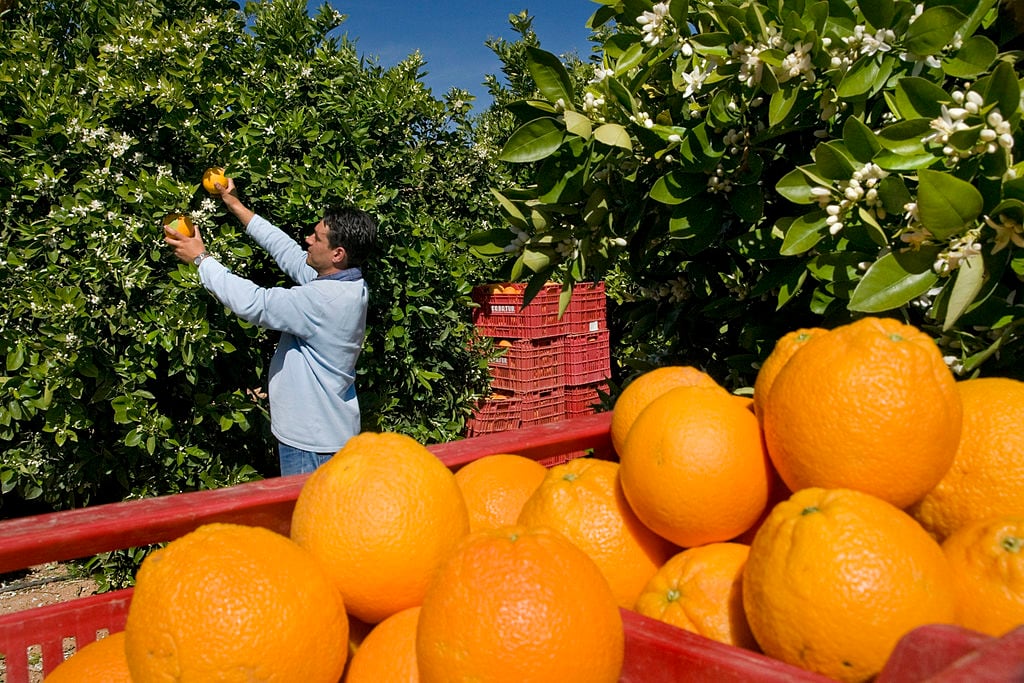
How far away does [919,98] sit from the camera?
1319 mm

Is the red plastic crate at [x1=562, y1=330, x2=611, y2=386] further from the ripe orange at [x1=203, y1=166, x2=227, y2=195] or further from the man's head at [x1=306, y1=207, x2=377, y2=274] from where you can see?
the ripe orange at [x1=203, y1=166, x2=227, y2=195]

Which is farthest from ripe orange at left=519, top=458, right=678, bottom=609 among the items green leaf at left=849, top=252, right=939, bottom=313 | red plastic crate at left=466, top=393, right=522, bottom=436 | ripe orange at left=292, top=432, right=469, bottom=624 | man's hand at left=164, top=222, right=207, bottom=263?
red plastic crate at left=466, top=393, right=522, bottom=436

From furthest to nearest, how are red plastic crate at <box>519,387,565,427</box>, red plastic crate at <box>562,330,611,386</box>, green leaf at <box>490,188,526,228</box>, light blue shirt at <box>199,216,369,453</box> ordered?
red plastic crate at <box>562,330,611,386</box>, red plastic crate at <box>519,387,565,427</box>, light blue shirt at <box>199,216,369,453</box>, green leaf at <box>490,188,526,228</box>

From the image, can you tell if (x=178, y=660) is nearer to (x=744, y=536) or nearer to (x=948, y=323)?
(x=744, y=536)

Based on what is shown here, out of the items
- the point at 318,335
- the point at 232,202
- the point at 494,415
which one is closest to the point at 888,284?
the point at 318,335

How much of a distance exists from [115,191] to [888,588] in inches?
161

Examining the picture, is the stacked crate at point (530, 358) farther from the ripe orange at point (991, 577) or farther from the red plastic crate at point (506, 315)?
the ripe orange at point (991, 577)

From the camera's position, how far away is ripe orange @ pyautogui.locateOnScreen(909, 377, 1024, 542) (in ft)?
3.63

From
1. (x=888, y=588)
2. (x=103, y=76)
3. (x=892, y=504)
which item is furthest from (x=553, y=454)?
(x=103, y=76)

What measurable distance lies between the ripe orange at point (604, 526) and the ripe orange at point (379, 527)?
0.16 metres

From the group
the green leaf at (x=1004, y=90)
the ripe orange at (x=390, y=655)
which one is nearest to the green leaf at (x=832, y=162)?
the green leaf at (x=1004, y=90)

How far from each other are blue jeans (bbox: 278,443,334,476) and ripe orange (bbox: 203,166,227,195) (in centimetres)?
140

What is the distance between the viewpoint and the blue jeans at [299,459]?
3889 millimetres

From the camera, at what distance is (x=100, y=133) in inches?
157
